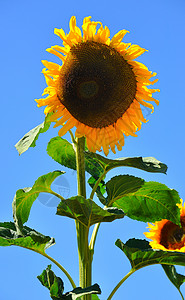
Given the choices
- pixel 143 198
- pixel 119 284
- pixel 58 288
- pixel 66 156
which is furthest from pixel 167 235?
pixel 58 288

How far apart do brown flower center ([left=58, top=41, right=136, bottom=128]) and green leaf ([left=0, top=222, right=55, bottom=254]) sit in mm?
655

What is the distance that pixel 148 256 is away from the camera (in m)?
2.23

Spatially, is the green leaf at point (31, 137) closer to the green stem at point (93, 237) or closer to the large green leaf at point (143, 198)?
the large green leaf at point (143, 198)

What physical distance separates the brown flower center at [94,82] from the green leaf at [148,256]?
0.68 metres

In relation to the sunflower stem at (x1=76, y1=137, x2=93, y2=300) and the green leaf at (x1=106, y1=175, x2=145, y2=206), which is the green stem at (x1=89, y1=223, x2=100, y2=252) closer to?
the sunflower stem at (x1=76, y1=137, x2=93, y2=300)

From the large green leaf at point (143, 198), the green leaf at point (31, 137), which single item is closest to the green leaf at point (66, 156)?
the large green leaf at point (143, 198)

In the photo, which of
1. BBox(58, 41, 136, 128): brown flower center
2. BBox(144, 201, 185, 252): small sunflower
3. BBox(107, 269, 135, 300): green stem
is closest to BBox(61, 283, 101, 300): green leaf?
BBox(107, 269, 135, 300): green stem

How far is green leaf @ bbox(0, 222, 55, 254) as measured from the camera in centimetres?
217

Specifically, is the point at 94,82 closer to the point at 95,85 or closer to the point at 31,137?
the point at 95,85

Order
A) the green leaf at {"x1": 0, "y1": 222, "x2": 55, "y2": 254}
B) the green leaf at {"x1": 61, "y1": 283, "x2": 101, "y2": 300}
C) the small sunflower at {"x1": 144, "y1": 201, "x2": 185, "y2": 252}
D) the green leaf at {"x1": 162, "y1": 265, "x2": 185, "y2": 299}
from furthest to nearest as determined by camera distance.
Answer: the small sunflower at {"x1": 144, "y1": 201, "x2": 185, "y2": 252}
the green leaf at {"x1": 162, "y1": 265, "x2": 185, "y2": 299}
the green leaf at {"x1": 0, "y1": 222, "x2": 55, "y2": 254}
the green leaf at {"x1": 61, "y1": 283, "x2": 101, "y2": 300}

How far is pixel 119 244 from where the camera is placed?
2.24 m

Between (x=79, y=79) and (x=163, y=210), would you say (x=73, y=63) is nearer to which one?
(x=79, y=79)

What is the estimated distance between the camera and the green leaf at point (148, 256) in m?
2.19

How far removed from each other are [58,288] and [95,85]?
1053 mm
